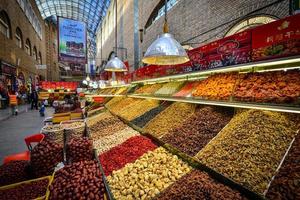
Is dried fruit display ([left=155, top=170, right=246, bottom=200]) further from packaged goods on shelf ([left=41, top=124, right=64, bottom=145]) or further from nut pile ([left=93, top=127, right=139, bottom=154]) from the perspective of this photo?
packaged goods on shelf ([left=41, top=124, right=64, bottom=145])

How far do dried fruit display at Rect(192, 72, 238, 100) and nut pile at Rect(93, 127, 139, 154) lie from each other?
4.83 feet

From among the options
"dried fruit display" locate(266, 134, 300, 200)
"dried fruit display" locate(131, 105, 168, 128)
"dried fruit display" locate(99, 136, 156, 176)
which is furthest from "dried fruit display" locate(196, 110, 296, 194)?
"dried fruit display" locate(131, 105, 168, 128)

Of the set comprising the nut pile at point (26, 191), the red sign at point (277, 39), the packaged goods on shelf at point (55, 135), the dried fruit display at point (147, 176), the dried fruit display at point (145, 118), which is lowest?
the nut pile at point (26, 191)

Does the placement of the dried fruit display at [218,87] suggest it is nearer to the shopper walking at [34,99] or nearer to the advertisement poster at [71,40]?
the advertisement poster at [71,40]

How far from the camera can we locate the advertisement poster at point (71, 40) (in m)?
11.9

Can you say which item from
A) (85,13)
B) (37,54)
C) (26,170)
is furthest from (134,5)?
(85,13)

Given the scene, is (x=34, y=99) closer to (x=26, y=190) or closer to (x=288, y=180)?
(x=26, y=190)

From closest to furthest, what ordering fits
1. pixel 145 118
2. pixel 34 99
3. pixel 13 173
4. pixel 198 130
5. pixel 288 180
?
pixel 288 180 → pixel 13 173 → pixel 198 130 → pixel 145 118 → pixel 34 99

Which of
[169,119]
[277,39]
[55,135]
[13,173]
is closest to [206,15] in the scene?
[169,119]

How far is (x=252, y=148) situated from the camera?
2.03 m

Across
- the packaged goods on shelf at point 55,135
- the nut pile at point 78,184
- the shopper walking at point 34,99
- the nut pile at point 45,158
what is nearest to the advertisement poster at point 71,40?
the shopper walking at point 34,99

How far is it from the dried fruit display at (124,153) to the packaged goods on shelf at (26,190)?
75 cm

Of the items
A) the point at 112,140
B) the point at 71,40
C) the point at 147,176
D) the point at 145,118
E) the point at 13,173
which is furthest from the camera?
the point at 71,40

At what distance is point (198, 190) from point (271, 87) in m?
1.55
